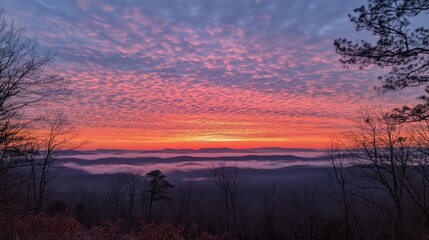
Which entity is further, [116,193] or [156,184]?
[116,193]

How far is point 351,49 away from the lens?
1007 centimetres

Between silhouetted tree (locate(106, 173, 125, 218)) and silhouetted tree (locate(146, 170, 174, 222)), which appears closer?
silhouetted tree (locate(146, 170, 174, 222))

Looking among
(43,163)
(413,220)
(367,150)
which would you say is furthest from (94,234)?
(43,163)

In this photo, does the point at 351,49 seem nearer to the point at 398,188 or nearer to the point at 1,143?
the point at 1,143

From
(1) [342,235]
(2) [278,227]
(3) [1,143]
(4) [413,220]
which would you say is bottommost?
(2) [278,227]

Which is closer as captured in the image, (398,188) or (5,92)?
(5,92)

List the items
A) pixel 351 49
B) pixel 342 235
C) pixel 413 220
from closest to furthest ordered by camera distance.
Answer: pixel 351 49, pixel 413 220, pixel 342 235

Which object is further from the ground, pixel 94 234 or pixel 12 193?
pixel 12 193

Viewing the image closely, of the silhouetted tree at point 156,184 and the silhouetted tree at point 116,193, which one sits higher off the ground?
the silhouetted tree at point 156,184

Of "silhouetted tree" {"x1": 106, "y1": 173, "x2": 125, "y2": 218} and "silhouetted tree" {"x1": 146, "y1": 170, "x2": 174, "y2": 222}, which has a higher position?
"silhouetted tree" {"x1": 146, "y1": 170, "x2": 174, "y2": 222}

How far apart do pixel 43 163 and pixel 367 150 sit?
30080mm

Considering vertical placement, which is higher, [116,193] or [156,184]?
[156,184]

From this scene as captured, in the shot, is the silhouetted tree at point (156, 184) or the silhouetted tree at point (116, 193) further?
the silhouetted tree at point (116, 193)

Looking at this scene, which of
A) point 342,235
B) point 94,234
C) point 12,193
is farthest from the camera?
point 342,235
